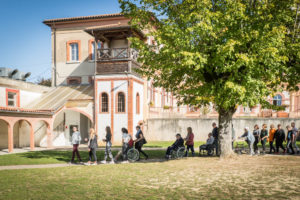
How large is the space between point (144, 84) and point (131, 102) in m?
3.71

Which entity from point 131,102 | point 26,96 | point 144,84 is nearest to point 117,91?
point 131,102

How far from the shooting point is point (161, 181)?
848 cm

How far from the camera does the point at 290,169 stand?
33.1ft

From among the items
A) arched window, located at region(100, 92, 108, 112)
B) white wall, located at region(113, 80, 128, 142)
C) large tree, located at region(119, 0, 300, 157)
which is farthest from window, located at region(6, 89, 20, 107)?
large tree, located at region(119, 0, 300, 157)

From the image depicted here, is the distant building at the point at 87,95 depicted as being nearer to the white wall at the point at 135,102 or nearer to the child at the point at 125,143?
the white wall at the point at 135,102

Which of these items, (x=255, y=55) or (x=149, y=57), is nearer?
(x=255, y=55)

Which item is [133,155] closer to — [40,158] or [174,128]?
[40,158]

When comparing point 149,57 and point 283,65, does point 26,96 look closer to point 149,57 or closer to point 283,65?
point 149,57

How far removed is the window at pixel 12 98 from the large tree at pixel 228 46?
1508 centimetres

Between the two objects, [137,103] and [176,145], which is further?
[137,103]

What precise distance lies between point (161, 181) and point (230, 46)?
515 cm

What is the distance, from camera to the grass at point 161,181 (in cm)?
696

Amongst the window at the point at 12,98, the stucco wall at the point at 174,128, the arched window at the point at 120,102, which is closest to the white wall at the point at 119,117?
the arched window at the point at 120,102

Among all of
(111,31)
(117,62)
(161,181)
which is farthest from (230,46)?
(111,31)
